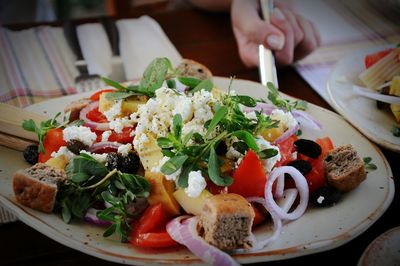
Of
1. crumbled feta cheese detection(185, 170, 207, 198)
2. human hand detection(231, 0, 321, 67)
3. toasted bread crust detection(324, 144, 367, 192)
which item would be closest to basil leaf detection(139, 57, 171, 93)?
crumbled feta cheese detection(185, 170, 207, 198)

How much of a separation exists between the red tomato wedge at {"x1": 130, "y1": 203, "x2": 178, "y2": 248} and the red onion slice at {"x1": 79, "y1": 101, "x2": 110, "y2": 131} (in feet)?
1.28

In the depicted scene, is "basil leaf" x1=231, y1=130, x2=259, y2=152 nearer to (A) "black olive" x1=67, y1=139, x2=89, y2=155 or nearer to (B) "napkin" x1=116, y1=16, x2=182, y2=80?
(A) "black olive" x1=67, y1=139, x2=89, y2=155

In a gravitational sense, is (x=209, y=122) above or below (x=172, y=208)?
above

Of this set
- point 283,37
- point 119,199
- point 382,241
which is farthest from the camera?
point 283,37

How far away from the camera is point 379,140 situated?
1646mm

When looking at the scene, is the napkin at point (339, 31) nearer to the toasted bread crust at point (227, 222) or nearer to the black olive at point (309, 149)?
the black olive at point (309, 149)

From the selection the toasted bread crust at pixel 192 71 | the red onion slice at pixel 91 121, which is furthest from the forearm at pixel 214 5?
the red onion slice at pixel 91 121

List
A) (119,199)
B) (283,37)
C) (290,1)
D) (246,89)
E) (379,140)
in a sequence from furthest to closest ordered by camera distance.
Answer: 1. (290,1)
2. (283,37)
3. (246,89)
4. (379,140)
5. (119,199)

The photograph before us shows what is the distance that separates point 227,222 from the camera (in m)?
1.15

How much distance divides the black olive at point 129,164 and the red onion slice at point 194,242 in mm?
212

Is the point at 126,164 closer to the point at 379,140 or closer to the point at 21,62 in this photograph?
the point at 379,140

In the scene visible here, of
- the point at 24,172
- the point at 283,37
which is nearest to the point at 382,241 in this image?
the point at 24,172

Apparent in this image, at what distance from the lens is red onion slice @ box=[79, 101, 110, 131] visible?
1.59 metres

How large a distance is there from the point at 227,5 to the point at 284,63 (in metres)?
0.71
